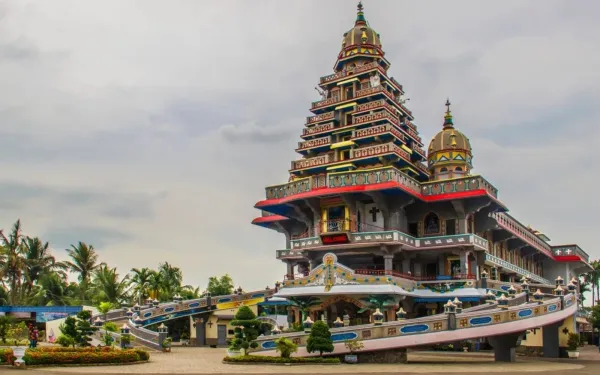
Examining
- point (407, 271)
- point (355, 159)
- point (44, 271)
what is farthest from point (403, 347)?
point (44, 271)

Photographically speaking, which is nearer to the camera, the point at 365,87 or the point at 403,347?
the point at 403,347

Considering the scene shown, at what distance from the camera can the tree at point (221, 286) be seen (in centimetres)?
6674

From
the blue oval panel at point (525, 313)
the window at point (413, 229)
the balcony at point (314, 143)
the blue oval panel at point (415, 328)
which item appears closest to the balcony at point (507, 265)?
the window at point (413, 229)

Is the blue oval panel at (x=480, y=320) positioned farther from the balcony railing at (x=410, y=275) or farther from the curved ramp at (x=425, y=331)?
the balcony railing at (x=410, y=275)

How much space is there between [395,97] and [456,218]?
11.4 metres

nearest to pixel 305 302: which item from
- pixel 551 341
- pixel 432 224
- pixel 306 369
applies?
pixel 432 224

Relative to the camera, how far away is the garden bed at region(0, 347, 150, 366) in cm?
2438

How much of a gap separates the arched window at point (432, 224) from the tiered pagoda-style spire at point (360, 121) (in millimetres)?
3313

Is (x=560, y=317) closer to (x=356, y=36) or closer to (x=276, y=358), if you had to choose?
(x=276, y=358)

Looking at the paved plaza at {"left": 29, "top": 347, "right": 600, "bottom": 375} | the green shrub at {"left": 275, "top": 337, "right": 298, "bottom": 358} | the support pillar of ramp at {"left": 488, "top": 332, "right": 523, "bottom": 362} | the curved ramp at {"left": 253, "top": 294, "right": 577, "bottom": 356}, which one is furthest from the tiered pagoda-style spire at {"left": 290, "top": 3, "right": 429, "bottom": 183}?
the paved plaza at {"left": 29, "top": 347, "right": 600, "bottom": 375}

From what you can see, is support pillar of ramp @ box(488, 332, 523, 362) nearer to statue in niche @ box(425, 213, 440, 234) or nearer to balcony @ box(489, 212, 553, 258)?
statue in niche @ box(425, 213, 440, 234)

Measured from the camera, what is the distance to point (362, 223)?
42.3 m

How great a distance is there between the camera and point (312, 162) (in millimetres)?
46188

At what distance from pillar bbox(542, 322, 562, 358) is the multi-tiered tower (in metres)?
4.12
